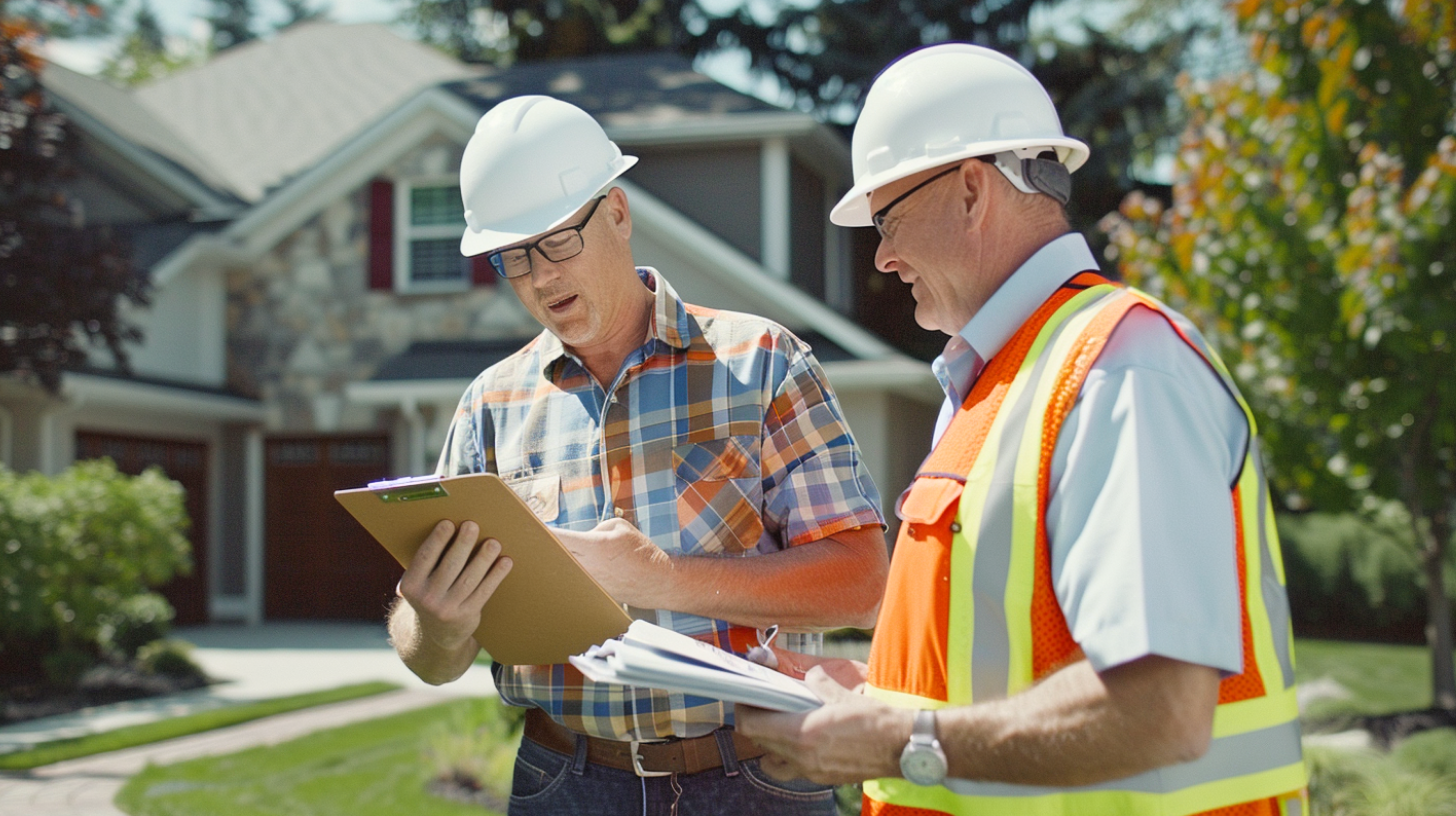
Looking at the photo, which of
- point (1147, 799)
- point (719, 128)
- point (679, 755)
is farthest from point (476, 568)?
point (719, 128)

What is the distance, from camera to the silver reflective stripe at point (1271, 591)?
152 cm

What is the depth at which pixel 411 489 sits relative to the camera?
6.41 ft

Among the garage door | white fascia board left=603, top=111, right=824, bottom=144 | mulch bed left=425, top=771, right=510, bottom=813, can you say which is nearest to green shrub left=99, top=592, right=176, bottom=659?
the garage door

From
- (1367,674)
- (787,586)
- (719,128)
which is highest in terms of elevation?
(719,128)

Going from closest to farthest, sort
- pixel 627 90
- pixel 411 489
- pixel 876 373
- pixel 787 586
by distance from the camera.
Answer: pixel 411 489
pixel 787 586
pixel 876 373
pixel 627 90

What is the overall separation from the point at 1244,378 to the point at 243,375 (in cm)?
1247

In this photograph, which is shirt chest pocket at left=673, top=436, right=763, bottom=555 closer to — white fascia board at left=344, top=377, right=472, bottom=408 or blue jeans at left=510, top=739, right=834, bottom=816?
blue jeans at left=510, top=739, right=834, bottom=816

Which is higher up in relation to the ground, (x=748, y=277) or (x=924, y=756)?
(x=748, y=277)

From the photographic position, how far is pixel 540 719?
259 centimetres

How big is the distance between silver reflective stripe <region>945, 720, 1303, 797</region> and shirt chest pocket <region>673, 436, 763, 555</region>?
1015 mm

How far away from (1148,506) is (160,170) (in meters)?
17.3

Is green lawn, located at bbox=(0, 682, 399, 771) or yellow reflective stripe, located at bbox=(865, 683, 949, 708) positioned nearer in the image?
yellow reflective stripe, located at bbox=(865, 683, 949, 708)

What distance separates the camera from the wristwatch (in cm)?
149

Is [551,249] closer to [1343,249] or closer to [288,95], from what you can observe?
[1343,249]
